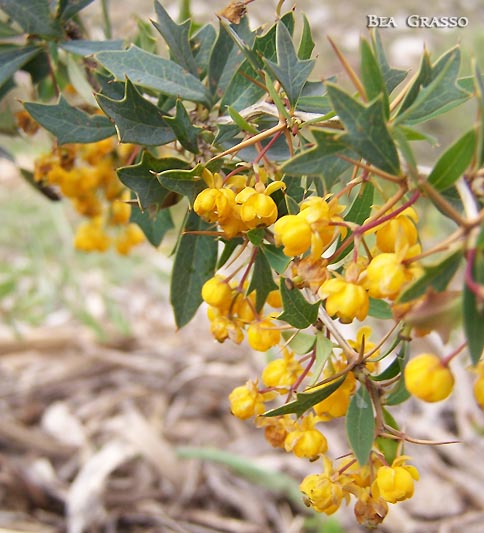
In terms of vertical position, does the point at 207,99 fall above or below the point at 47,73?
below

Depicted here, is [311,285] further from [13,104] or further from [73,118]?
[13,104]

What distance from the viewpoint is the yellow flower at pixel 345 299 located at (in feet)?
1.54

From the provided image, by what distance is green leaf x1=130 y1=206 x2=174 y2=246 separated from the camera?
2.86 ft

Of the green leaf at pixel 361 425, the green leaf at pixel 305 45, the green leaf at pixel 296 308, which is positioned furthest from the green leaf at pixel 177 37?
the green leaf at pixel 361 425

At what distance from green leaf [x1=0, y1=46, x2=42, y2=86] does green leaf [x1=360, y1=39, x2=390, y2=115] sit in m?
0.57

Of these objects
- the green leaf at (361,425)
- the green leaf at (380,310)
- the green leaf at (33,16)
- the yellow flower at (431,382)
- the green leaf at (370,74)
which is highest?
the green leaf at (33,16)

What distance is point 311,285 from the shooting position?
514 millimetres

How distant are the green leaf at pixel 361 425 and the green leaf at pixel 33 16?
0.66m

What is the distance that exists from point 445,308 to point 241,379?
1632 millimetres

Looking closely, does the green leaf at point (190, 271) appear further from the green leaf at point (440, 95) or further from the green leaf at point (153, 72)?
the green leaf at point (440, 95)

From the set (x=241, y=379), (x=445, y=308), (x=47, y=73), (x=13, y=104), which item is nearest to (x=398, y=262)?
(x=445, y=308)

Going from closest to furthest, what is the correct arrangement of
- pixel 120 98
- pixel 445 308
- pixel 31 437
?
1. pixel 445 308
2. pixel 120 98
3. pixel 31 437

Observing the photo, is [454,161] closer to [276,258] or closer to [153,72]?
[276,258]

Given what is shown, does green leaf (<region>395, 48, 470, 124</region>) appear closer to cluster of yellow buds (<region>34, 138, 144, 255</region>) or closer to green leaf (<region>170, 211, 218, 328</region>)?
green leaf (<region>170, 211, 218, 328</region>)
